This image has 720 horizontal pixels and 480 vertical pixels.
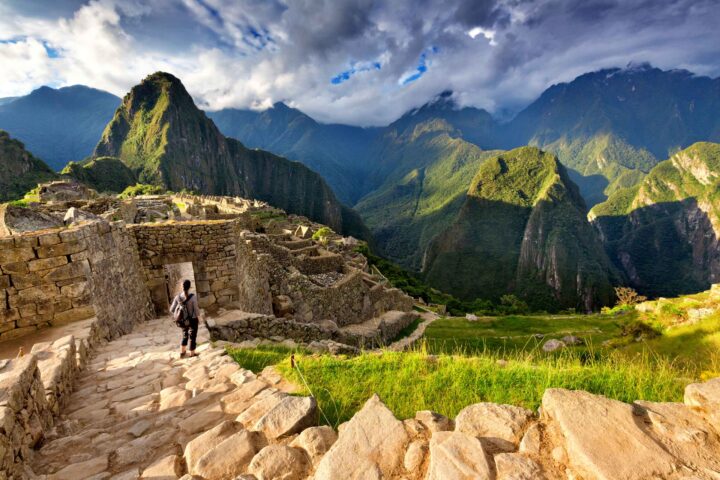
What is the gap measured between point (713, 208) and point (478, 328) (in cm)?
18368

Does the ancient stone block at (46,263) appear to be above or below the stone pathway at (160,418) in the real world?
above

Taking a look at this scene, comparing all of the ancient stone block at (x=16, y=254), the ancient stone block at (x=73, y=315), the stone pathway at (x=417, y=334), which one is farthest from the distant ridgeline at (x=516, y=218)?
the ancient stone block at (x=73, y=315)

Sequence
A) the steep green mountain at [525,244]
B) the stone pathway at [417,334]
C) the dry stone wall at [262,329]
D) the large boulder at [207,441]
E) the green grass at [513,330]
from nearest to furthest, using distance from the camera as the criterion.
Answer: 1. the large boulder at [207,441]
2. the dry stone wall at [262,329]
3. the stone pathway at [417,334]
4. the green grass at [513,330]
5. the steep green mountain at [525,244]

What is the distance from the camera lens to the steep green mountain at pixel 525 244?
102 m

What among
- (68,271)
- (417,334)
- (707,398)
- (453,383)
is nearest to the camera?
(707,398)

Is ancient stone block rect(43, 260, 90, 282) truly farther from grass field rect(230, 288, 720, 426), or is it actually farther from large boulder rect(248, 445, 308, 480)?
large boulder rect(248, 445, 308, 480)

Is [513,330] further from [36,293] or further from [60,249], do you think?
[36,293]

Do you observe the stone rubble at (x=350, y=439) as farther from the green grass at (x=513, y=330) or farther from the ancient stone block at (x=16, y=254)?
the green grass at (x=513, y=330)

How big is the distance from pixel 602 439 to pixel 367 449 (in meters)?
1.74

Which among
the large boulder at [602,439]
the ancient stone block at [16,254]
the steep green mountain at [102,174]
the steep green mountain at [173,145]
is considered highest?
the steep green mountain at [173,145]

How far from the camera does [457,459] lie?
2.45m

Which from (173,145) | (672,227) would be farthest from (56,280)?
(672,227)

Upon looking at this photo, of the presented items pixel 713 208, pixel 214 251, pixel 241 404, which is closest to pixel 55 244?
pixel 214 251

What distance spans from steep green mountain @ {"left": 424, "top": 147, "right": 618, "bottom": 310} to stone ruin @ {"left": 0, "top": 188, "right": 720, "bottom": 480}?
104 meters
